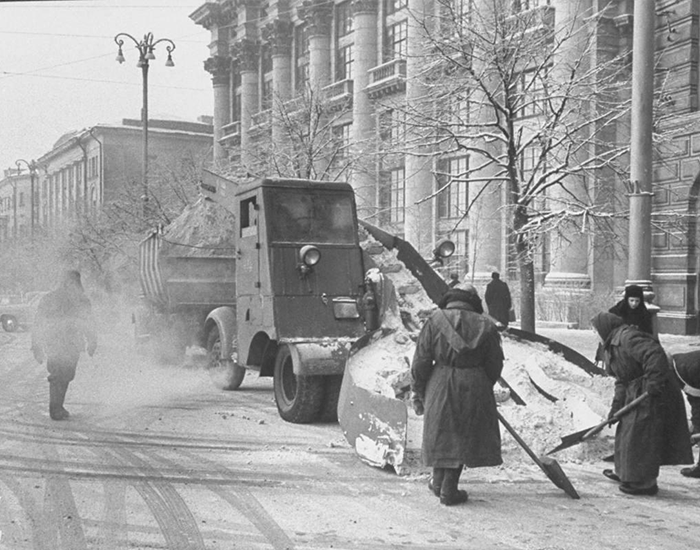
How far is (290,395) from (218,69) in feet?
138

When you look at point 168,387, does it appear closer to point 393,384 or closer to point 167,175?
point 393,384

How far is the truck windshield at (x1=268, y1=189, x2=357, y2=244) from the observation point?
10.9m

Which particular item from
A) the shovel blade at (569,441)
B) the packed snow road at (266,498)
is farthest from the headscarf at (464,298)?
the shovel blade at (569,441)

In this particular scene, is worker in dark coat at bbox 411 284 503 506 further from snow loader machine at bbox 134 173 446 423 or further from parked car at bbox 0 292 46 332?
parked car at bbox 0 292 46 332

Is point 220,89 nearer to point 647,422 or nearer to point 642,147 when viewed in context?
point 642,147

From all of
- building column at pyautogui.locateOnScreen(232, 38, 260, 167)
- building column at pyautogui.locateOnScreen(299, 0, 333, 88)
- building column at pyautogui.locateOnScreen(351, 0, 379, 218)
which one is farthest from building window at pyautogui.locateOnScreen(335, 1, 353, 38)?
building column at pyautogui.locateOnScreen(232, 38, 260, 167)

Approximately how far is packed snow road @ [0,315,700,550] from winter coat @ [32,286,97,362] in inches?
33.5

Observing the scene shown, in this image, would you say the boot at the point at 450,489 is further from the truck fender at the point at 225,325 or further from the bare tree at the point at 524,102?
the bare tree at the point at 524,102

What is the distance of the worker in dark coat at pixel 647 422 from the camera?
6.84 metres

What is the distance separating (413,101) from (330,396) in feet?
28.1

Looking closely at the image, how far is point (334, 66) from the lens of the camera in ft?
131

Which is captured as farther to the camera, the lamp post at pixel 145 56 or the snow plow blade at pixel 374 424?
the lamp post at pixel 145 56

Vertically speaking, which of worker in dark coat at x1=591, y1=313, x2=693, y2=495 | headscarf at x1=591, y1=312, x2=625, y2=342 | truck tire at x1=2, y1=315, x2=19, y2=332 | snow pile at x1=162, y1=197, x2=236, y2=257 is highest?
snow pile at x1=162, y1=197, x2=236, y2=257

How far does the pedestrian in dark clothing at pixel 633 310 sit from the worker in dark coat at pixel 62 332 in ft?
20.9
